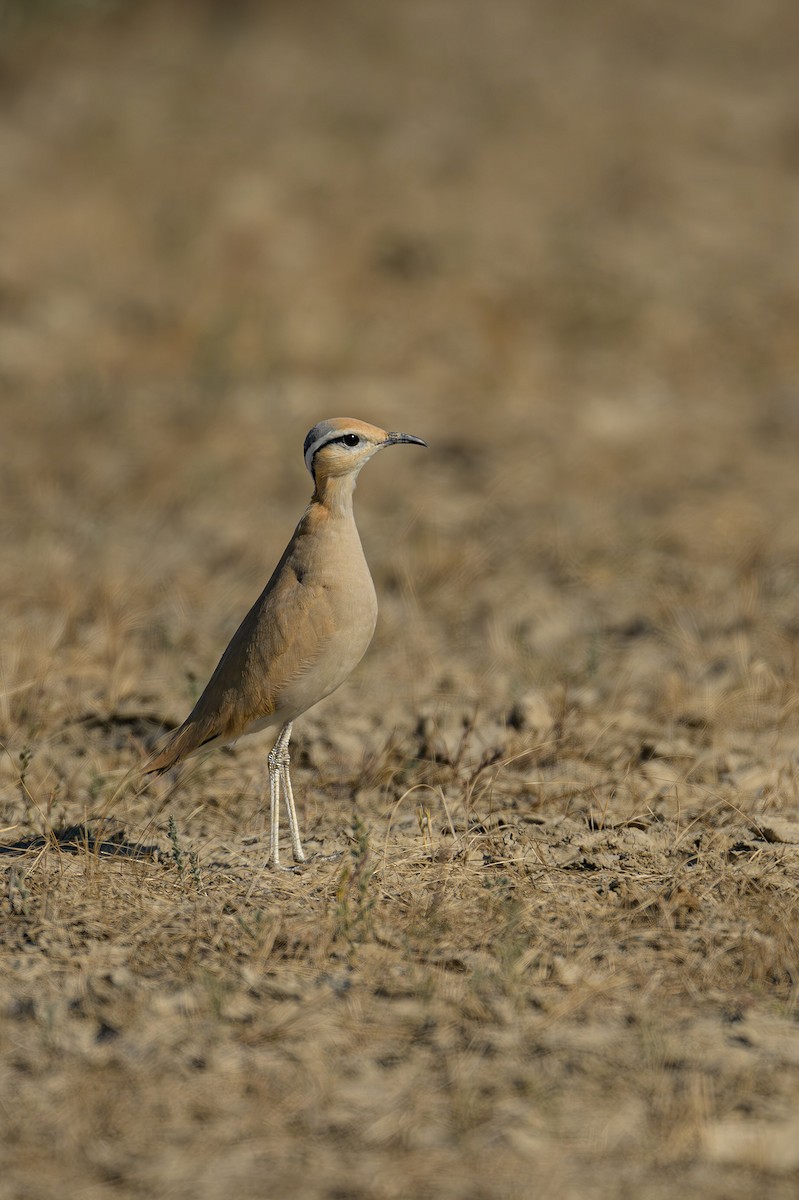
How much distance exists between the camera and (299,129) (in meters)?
13.6

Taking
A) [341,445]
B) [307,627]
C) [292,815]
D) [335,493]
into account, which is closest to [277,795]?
[292,815]

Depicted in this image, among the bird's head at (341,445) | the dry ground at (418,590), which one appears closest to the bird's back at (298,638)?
the bird's head at (341,445)

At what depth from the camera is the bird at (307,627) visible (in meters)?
4.13

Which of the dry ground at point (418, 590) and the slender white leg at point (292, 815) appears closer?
the dry ground at point (418, 590)

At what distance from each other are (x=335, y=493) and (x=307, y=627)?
1.45 ft

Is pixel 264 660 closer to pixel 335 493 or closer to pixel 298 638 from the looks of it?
pixel 298 638

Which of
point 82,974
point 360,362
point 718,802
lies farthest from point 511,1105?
point 360,362

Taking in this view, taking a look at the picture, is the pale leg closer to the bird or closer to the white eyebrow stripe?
the bird

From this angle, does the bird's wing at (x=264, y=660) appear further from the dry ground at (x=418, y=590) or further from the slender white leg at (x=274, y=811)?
the dry ground at (x=418, y=590)

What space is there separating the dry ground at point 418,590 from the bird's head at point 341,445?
1.12m

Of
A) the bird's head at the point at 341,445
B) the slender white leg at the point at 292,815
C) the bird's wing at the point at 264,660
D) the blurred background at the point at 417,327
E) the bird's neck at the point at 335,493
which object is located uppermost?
the blurred background at the point at 417,327

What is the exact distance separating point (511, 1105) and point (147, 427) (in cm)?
673

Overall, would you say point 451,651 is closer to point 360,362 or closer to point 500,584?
point 500,584

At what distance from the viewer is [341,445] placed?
4234 mm
